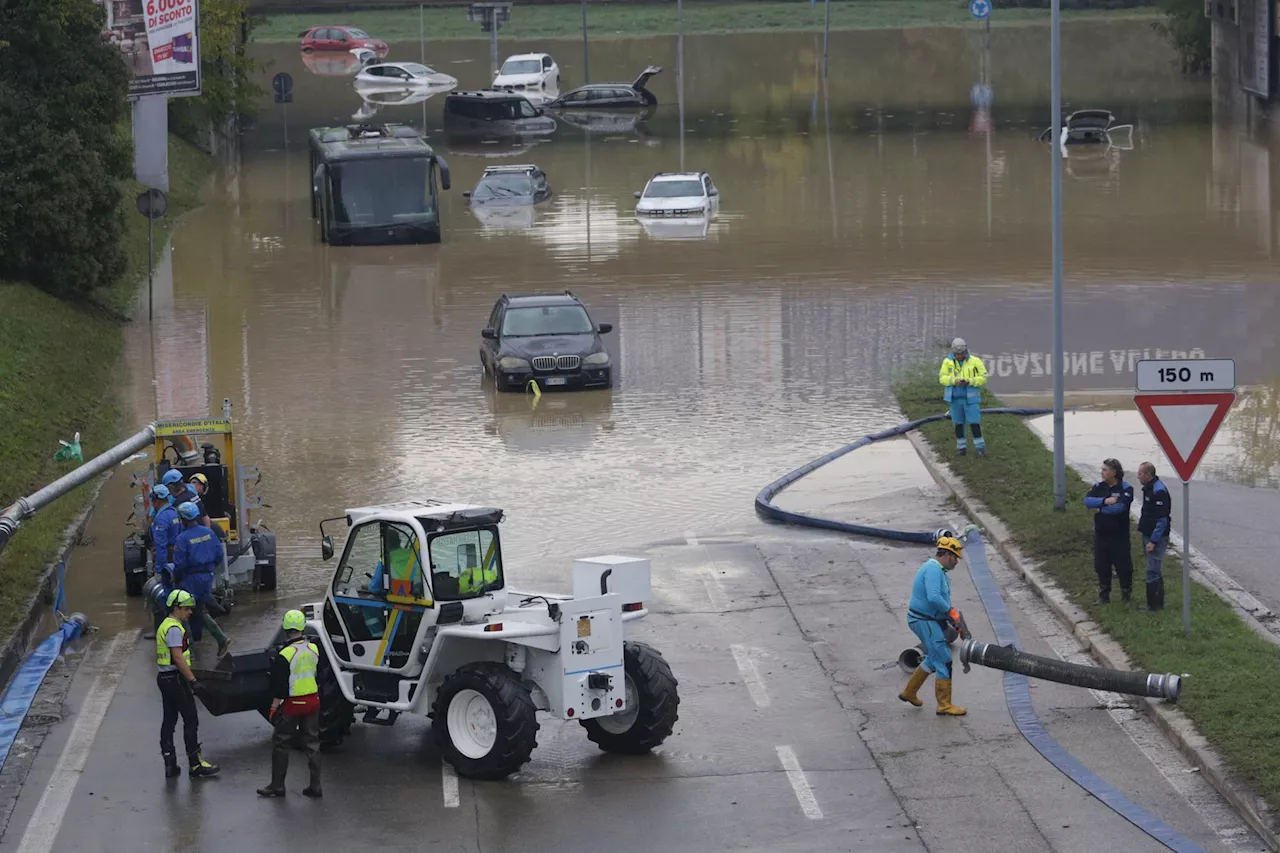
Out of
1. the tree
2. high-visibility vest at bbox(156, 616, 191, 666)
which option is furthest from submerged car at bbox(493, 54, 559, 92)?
high-visibility vest at bbox(156, 616, 191, 666)

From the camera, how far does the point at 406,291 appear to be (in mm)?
38312

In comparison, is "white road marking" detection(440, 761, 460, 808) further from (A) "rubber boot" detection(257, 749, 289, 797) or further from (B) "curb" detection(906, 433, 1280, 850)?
(B) "curb" detection(906, 433, 1280, 850)

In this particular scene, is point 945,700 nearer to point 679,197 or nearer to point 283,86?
point 679,197

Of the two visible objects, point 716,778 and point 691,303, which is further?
point 691,303

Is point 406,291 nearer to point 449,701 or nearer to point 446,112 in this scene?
point 449,701

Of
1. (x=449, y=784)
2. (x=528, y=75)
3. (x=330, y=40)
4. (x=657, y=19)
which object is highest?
(x=657, y=19)

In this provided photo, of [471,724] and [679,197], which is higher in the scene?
[679,197]

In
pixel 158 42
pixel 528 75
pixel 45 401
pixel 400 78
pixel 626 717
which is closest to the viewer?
pixel 626 717

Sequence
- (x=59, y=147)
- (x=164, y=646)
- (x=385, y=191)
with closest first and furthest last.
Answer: (x=164, y=646)
(x=59, y=147)
(x=385, y=191)

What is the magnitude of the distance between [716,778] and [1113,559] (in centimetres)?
517

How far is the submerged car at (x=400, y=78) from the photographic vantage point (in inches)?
3314

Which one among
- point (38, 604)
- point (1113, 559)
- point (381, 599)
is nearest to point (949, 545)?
point (1113, 559)

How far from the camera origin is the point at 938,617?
14.9 meters

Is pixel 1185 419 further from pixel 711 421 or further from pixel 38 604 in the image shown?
pixel 711 421
